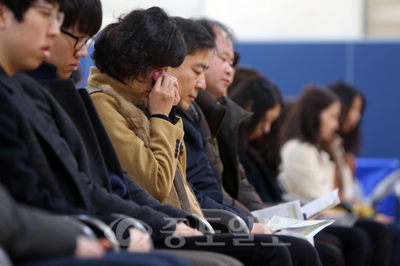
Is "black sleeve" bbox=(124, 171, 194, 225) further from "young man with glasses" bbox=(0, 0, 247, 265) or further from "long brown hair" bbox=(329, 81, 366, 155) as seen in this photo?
"long brown hair" bbox=(329, 81, 366, 155)

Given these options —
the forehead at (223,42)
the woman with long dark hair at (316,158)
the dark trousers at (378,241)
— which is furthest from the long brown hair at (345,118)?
the forehead at (223,42)

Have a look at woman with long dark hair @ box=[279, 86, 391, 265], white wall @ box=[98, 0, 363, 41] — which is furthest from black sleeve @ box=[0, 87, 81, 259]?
white wall @ box=[98, 0, 363, 41]

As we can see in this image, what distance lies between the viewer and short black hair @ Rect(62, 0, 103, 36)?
144 cm

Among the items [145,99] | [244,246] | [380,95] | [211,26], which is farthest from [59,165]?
[380,95]

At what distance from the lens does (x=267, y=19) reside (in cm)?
683

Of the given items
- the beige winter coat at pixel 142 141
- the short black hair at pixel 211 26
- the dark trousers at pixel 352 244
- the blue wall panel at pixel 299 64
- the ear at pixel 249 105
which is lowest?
the dark trousers at pixel 352 244

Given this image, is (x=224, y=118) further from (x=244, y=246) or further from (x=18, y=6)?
(x=18, y=6)

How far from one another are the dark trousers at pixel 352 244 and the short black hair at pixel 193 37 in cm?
135

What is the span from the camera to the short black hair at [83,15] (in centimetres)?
144

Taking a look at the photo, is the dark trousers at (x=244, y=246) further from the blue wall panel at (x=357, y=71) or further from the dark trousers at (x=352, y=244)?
the blue wall panel at (x=357, y=71)

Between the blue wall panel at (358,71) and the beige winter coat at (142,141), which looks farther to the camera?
the blue wall panel at (358,71)

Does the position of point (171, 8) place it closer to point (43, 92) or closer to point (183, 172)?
point (183, 172)

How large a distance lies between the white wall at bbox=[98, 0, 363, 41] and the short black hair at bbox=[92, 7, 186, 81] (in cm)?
503

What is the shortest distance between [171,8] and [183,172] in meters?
5.21
